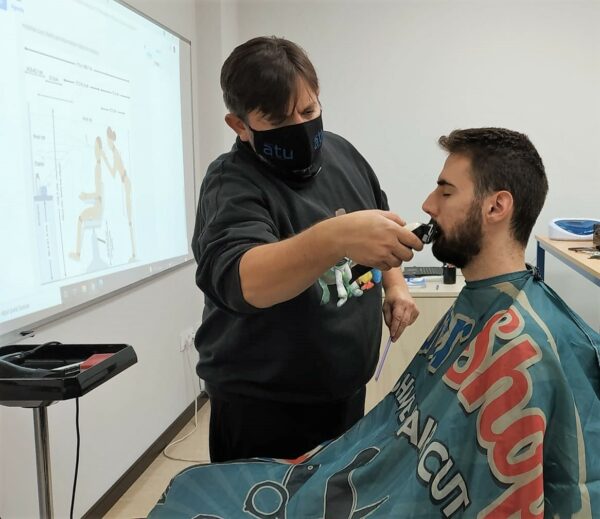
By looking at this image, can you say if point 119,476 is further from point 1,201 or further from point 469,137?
point 469,137

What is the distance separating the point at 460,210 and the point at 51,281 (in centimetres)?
128

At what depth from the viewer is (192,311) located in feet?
10.3

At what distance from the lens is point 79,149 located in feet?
6.38

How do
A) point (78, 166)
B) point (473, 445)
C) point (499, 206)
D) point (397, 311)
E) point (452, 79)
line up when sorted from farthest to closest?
point (452, 79) → point (78, 166) → point (397, 311) → point (499, 206) → point (473, 445)

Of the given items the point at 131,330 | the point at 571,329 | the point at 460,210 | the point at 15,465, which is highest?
the point at 460,210

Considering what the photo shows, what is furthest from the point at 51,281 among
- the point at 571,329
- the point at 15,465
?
the point at 571,329

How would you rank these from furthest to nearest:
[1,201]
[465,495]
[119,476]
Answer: [119,476] < [1,201] < [465,495]

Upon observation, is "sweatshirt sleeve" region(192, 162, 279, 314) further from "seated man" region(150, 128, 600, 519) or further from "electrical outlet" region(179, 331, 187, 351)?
"electrical outlet" region(179, 331, 187, 351)

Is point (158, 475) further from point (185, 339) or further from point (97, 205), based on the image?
point (97, 205)

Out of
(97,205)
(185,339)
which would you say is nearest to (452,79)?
(185,339)

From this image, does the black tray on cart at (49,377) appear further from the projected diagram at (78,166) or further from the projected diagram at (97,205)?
the projected diagram at (97,205)

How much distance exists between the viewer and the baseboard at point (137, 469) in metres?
2.19

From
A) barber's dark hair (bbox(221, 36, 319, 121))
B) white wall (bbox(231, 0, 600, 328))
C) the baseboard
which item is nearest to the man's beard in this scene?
barber's dark hair (bbox(221, 36, 319, 121))

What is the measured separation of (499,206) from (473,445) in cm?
49
